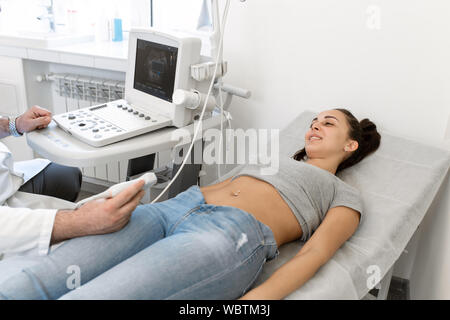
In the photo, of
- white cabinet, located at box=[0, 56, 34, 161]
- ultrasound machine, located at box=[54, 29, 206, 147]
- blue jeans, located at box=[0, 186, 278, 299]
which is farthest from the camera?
white cabinet, located at box=[0, 56, 34, 161]

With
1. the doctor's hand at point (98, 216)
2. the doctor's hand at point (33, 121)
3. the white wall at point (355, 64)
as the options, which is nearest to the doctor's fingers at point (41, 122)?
the doctor's hand at point (33, 121)

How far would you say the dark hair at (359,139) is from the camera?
1607 millimetres

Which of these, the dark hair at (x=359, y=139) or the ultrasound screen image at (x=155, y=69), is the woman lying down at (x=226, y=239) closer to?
the dark hair at (x=359, y=139)

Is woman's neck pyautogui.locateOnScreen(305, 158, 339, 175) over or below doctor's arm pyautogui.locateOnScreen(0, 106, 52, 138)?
below

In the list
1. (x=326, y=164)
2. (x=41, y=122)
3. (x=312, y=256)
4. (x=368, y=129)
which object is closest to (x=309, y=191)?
(x=326, y=164)

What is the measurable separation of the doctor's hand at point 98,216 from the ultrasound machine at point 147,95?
13.5 inches

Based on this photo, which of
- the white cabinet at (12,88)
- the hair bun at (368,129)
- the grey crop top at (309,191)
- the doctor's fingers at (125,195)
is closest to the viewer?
the doctor's fingers at (125,195)

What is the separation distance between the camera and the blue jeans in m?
1.02

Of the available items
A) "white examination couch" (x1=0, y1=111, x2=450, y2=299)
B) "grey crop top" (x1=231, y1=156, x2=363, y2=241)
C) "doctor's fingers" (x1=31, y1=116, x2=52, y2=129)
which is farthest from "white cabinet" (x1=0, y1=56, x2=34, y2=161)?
"grey crop top" (x1=231, y1=156, x2=363, y2=241)

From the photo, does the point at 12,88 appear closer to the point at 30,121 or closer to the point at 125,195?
the point at 30,121

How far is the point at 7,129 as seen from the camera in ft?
5.42

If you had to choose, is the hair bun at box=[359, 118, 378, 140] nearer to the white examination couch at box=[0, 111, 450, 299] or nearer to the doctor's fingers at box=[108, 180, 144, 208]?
the white examination couch at box=[0, 111, 450, 299]

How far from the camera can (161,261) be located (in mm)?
1060

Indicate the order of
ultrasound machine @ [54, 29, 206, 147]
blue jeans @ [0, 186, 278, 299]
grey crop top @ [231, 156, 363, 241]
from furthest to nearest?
1. ultrasound machine @ [54, 29, 206, 147]
2. grey crop top @ [231, 156, 363, 241]
3. blue jeans @ [0, 186, 278, 299]
